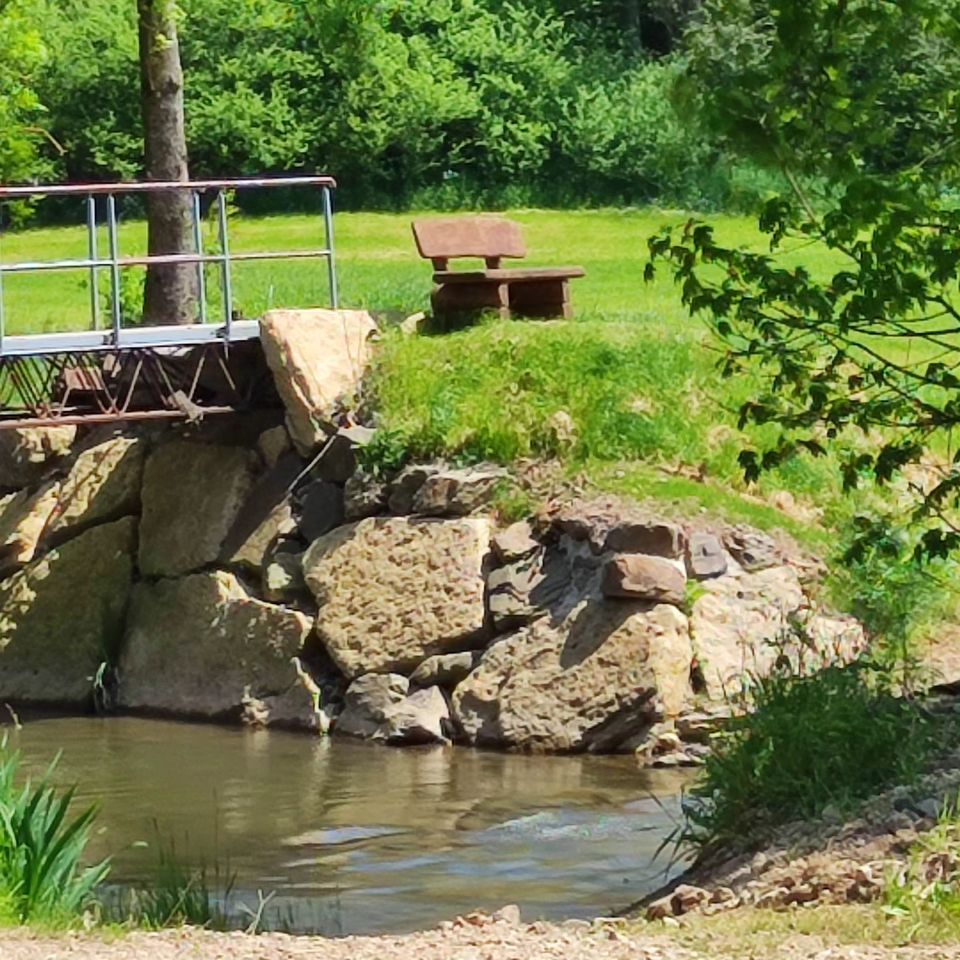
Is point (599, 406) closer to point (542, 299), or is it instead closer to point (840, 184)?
point (542, 299)

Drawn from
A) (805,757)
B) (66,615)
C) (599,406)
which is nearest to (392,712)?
(599,406)

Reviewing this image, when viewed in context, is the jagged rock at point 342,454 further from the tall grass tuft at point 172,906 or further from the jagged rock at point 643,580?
the tall grass tuft at point 172,906

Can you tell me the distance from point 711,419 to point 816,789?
969cm

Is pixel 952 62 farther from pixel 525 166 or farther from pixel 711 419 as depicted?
pixel 525 166

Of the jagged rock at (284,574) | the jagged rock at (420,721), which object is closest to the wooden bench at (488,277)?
the jagged rock at (284,574)

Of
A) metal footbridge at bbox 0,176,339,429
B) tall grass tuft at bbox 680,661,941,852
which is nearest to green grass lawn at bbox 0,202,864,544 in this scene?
metal footbridge at bbox 0,176,339,429

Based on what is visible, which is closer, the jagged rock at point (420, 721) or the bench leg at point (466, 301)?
the jagged rock at point (420, 721)

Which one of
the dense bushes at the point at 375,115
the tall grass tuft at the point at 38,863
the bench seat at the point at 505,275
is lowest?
the tall grass tuft at the point at 38,863

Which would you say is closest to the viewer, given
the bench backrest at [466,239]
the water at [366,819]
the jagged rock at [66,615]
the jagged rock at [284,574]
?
the water at [366,819]

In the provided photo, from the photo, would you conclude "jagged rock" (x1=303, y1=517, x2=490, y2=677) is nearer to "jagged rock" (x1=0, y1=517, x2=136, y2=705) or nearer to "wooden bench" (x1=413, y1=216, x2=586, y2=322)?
"jagged rock" (x1=0, y1=517, x2=136, y2=705)

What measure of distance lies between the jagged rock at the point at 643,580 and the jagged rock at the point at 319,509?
290 cm

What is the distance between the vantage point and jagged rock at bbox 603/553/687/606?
1755 centimetres

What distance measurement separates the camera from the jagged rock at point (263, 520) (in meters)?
19.9

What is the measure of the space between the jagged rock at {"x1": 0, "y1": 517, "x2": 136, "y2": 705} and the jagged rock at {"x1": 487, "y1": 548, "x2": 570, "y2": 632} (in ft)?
12.9
